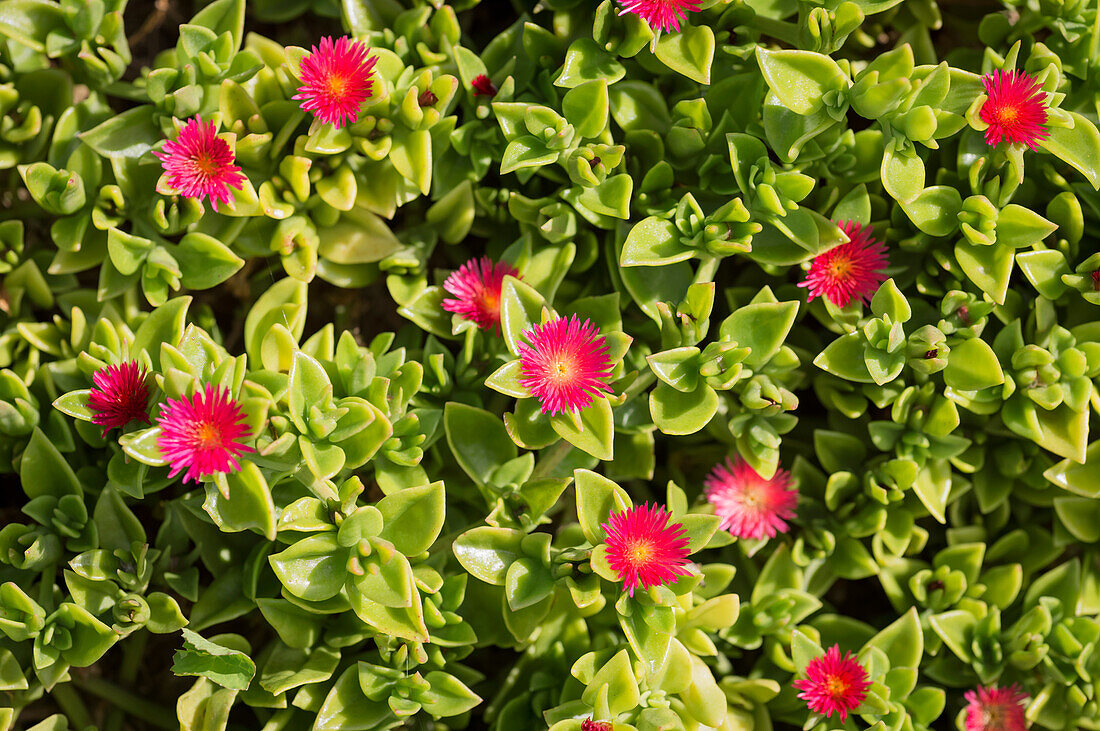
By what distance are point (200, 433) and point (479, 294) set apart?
0.38 m

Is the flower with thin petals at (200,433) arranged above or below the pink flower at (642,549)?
above

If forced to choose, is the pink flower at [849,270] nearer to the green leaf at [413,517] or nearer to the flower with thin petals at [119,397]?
the green leaf at [413,517]

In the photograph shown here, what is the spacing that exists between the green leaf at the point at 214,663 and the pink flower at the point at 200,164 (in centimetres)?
47

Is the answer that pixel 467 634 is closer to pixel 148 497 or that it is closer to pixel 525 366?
pixel 525 366

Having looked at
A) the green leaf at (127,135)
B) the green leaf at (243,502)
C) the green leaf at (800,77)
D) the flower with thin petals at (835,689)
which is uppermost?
the green leaf at (800,77)

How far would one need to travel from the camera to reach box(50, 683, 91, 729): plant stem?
1.15 metres

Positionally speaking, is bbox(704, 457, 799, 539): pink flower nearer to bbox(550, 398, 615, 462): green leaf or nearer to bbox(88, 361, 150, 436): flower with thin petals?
bbox(550, 398, 615, 462): green leaf

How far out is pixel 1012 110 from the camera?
39.7 inches

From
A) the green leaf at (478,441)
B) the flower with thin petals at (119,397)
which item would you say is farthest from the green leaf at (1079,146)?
the flower with thin petals at (119,397)

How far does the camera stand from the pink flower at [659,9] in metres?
1.00

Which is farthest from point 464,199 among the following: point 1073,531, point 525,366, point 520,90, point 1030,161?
point 1073,531

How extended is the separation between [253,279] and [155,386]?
301 mm

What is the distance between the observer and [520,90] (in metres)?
1.14

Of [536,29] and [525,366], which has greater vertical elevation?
[536,29]
